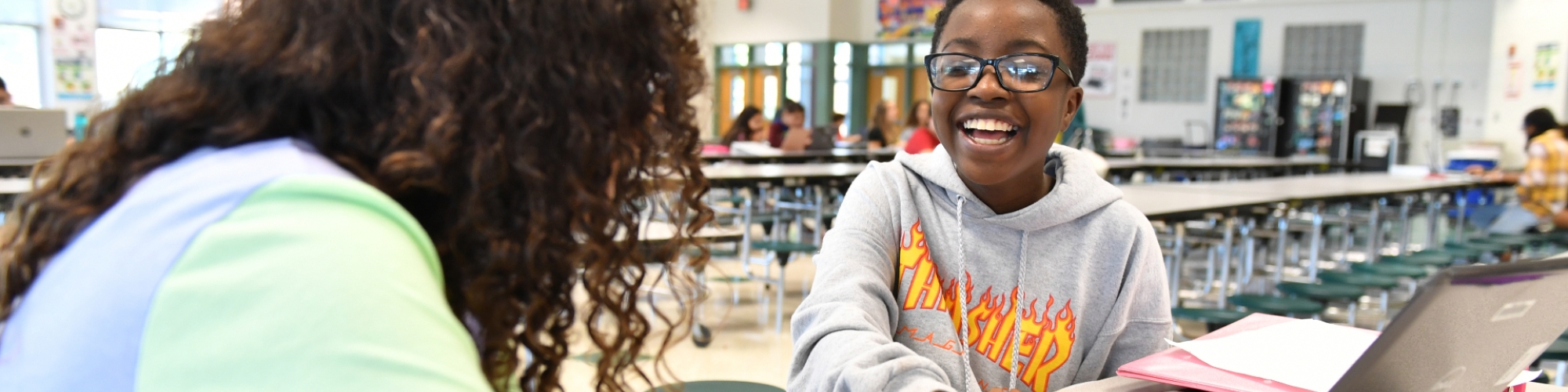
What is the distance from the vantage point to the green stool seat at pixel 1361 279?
11.6ft

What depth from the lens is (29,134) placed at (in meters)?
4.55

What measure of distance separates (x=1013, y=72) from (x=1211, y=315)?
2.05m

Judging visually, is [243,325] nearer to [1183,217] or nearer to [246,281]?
[246,281]

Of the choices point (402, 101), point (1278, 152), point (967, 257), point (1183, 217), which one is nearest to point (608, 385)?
point (402, 101)

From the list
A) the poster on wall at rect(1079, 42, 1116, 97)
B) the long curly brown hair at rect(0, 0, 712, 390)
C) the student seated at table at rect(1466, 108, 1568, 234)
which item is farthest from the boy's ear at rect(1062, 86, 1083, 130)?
the poster on wall at rect(1079, 42, 1116, 97)

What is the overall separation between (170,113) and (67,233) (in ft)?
0.26

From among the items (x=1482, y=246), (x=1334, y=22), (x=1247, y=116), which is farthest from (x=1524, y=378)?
(x=1334, y=22)

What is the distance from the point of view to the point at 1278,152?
512 inches

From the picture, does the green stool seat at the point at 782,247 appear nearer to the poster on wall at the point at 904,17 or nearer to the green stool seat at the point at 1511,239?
the green stool seat at the point at 1511,239

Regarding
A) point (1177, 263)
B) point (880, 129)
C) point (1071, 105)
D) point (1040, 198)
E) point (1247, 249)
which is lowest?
point (1247, 249)

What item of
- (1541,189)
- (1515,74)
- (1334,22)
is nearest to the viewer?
(1541,189)

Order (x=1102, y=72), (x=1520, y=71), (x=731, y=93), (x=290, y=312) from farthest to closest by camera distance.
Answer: (x=731, y=93)
(x=1102, y=72)
(x=1520, y=71)
(x=290, y=312)

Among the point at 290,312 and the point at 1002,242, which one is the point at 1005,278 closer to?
the point at 1002,242

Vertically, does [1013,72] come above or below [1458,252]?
above
